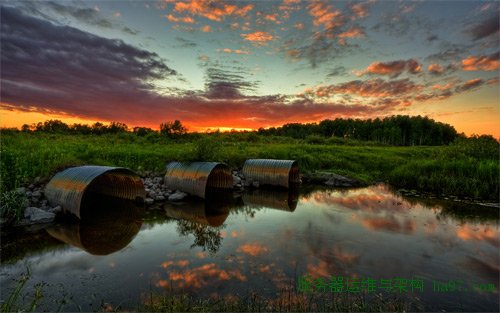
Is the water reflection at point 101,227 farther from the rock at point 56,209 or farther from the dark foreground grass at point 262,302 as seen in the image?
the dark foreground grass at point 262,302

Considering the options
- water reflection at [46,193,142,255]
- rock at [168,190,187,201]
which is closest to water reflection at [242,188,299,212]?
rock at [168,190,187,201]

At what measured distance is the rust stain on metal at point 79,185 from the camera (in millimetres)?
11294

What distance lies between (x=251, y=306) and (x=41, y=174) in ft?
45.1

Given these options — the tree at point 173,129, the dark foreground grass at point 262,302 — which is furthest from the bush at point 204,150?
the tree at point 173,129

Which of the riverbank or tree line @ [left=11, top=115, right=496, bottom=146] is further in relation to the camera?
tree line @ [left=11, top=115, right=496, bottom=146]

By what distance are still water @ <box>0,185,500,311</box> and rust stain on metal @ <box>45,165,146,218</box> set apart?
29.8 inches

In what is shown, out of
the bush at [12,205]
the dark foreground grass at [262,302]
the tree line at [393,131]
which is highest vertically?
the tree line at [393,131]

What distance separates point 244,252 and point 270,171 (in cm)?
1117

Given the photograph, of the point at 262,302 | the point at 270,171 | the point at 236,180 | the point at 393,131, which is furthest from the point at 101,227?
the point at 393,131

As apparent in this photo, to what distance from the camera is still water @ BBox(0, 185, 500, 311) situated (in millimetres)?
6715

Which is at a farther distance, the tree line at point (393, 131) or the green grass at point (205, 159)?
the tree line at point (393, 131)

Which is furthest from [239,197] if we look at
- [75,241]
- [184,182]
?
[75,241]

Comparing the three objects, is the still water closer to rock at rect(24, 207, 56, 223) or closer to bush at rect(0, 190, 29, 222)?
rock at rect(24, 207, 56, 223)

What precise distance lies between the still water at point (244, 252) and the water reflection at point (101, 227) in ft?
0.13
